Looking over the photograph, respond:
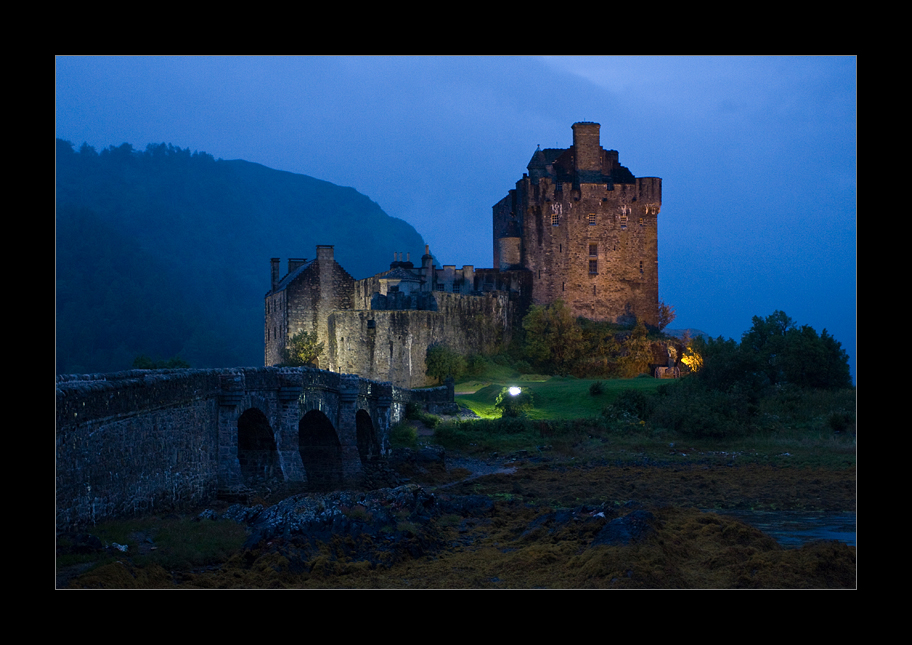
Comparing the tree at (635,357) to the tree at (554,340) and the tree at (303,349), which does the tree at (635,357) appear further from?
the tree at (303,349)

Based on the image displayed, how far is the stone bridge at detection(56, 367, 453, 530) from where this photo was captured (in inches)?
605

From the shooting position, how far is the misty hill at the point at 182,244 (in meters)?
91.6

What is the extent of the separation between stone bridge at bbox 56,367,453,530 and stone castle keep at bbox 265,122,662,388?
99.5 feet

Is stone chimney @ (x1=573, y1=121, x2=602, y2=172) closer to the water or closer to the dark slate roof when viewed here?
the dark slate roof

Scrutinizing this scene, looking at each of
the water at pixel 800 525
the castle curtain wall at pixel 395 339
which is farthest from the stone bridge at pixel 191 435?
the castle curtain wall at pixel 395 339

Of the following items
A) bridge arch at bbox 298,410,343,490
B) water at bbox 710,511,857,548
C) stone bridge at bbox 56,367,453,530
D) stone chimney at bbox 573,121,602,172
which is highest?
stone chimney at bbox 573,121,602,172

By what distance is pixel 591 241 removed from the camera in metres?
71.7

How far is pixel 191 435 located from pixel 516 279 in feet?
170

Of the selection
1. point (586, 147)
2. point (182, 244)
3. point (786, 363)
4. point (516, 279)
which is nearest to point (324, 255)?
point (516, 279)

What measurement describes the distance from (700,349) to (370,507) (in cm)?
4370

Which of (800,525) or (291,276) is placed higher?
(291,276)

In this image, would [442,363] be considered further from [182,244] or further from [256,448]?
[182,244]

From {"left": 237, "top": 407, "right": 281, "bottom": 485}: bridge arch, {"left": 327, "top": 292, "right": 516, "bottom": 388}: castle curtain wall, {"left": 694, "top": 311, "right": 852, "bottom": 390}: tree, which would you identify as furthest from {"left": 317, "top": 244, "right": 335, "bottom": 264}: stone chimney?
{"left": 237, "top": 407, "right": 281, "bottom": 485}: bridge arch
